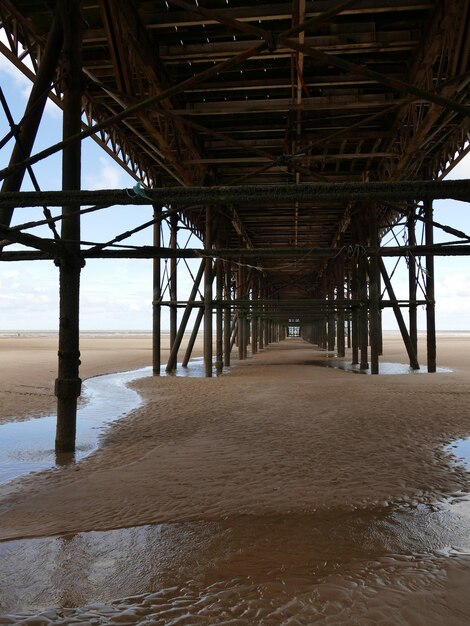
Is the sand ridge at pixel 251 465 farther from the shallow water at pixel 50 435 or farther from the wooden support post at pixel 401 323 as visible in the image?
the wooden support post at pixel 401 323

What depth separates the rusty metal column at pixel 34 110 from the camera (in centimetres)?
500

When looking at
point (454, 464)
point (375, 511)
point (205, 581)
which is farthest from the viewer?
point (454, 464)

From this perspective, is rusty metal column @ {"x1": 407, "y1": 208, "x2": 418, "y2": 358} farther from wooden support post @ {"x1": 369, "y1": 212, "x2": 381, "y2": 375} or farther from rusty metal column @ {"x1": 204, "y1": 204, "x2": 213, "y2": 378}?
rusty metal column @ {"x1": 204, "y1": 204, "x2": 213, "y2": 378}

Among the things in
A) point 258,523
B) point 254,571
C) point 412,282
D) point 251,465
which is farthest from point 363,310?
point 254,571

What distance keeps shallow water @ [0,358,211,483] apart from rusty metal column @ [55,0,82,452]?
0.99 ft

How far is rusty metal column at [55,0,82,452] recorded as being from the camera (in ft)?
17.6

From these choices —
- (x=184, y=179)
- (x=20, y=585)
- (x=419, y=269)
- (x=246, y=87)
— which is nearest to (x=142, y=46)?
(x=246, y=87)

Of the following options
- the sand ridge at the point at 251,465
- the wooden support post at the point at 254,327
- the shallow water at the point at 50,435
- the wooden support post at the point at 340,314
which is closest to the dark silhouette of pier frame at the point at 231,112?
Answer: the shallow water at the point at 50,435

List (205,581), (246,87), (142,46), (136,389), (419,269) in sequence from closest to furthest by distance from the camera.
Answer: (205,581)
(142,46)
(246,87)
(136,389)
(419,269)

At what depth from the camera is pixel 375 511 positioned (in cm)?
340

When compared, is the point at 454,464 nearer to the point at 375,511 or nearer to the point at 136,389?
the point at 375,511

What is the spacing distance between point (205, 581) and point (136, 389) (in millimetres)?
8664

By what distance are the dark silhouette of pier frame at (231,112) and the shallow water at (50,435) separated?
35cm

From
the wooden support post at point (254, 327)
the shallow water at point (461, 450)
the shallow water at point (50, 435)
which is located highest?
the wooden support post at point (254, 327)
